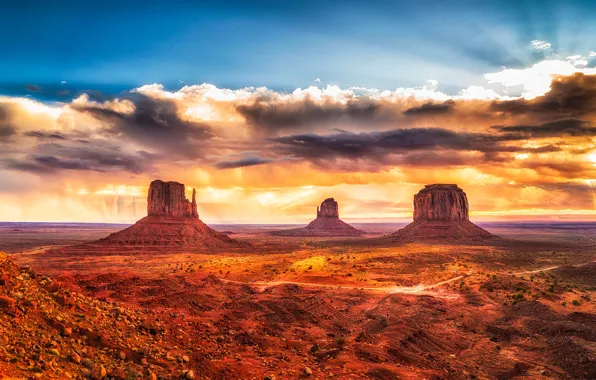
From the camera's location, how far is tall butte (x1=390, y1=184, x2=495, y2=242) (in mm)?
155875

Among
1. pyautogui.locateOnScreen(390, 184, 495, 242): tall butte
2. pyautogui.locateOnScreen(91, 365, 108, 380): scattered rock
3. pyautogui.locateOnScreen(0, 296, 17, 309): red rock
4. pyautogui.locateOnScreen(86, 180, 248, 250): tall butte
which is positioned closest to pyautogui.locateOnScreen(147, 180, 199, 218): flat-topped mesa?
pyautogui.locateOnScreen(86, 180, 248, 250): tall butte

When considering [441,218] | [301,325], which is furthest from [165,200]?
[301,325]

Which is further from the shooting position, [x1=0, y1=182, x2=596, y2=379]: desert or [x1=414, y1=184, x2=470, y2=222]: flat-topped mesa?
[x1=414, y1=184, x2=470, y2=222]: flat-topped mesa

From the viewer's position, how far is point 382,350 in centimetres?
2450

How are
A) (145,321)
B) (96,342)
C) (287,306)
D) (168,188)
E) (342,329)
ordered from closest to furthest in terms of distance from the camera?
(96,342)
(145,321)
(342,329)
(287,306)
(168,188)

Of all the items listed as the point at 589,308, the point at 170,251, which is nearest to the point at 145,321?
the point at 589,308

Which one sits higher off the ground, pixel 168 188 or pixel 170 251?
pixel 168 188

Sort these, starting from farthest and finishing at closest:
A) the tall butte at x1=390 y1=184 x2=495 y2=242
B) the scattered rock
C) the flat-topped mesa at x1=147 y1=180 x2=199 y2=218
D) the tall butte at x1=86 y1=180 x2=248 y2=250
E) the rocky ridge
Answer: the tall butte at x1=390 y1=184 x2=495 y2=242, the flat-topped mesa at x1=147 y1=180 x2=199 y2=218, the tall butte at x1=86 y1=180 x2=248 y2=250, the scattered rock, the rocky ridge

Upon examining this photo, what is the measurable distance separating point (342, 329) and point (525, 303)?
21908mm

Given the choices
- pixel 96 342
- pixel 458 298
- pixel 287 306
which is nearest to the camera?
pixel 96 342

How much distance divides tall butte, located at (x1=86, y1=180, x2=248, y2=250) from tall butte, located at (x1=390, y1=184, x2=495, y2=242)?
74725mm

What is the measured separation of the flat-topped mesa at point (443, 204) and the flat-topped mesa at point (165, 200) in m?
106

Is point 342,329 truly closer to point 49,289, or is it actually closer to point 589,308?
point 49,289

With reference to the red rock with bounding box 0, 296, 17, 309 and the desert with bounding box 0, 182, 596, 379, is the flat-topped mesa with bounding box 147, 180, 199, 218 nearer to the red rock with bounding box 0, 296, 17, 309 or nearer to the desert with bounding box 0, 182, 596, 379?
the desert with bounding box 0, 182, 596, 379
